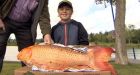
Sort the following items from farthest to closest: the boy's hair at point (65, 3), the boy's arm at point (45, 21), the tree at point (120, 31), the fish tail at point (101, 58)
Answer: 1. the tree at point (120, 31)
2. the boy's hair at point (65, 3)
3. the boy's arm at point (45, 21)
4. the fish tail at point (101, 58)

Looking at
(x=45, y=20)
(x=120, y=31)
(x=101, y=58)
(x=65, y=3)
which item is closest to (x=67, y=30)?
(x=65, y=3)

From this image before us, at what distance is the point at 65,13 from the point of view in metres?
5.51

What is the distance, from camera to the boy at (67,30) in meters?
5.41

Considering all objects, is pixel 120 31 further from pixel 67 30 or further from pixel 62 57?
pixel 62 57

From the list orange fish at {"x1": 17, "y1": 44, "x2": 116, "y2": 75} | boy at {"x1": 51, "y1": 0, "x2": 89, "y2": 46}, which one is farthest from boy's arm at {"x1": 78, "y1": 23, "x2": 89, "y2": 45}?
orange fish at {"x1": 17, "y1": 44, "x2": 116, "y2": 75}

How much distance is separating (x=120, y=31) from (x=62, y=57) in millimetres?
22705

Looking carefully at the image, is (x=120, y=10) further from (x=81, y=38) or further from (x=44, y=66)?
(x=44, y=66)

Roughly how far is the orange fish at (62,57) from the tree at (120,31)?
72.5 feet

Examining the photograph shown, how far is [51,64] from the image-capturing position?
3.84 m

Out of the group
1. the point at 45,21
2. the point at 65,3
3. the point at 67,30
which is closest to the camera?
the point at 45,21

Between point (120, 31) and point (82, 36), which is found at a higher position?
point (120, 31)

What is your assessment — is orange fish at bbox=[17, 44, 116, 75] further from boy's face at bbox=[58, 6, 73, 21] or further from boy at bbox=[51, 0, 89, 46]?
boy's face at bbox=[58, 6, 73, 21]

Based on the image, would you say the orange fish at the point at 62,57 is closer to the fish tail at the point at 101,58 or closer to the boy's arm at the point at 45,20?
the fish tail at the point at 101,58

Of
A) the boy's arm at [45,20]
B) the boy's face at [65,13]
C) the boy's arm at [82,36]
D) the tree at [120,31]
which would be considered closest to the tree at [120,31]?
the tree at [120,31]
